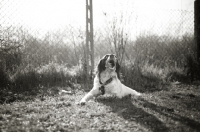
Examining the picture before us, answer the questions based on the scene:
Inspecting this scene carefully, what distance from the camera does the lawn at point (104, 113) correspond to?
3.23 m

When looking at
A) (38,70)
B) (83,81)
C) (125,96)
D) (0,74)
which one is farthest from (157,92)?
(0,74)

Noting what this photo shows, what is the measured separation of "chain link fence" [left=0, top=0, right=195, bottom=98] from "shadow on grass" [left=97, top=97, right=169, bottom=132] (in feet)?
4.59

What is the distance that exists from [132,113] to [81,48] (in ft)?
11.5

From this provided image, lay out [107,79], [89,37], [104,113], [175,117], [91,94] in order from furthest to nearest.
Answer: [89,37] → [107,79] → [91,94] → [104,113] → [175,117]

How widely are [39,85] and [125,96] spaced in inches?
83.7

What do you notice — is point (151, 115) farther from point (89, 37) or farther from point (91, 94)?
point (89, 37)

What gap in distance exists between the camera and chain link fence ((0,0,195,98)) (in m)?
6.04

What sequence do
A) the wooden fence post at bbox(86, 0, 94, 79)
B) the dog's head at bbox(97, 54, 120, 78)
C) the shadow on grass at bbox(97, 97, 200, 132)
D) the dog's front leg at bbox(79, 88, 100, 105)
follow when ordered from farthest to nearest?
the wooden fence post at bbox(86, 0, 94, 79) → the dog's head at bbox(97, 54, 120, 78) → the dog's front leg at bbox(79, 88, 100, 105) → the shadow on grass at bbox(97, 97, 200, 132)

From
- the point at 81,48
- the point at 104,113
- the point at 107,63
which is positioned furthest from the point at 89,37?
the point at 104,113

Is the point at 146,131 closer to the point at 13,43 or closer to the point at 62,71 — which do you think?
the point at 62,71

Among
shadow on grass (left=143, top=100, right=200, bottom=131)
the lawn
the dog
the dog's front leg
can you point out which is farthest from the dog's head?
shadow on grass (left=143, top=100, right=200, bottom=131)

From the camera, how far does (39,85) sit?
5.82 metres

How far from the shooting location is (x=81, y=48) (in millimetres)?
6973

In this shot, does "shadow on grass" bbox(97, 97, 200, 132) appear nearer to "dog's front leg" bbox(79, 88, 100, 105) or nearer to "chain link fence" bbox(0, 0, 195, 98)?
"dog's front leg" bbox(79, 88, 100, 105)
